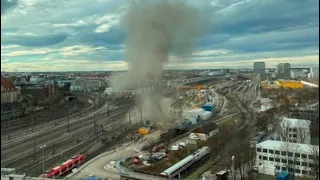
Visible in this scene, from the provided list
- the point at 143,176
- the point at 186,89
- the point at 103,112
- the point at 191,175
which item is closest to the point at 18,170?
the point at 143,176

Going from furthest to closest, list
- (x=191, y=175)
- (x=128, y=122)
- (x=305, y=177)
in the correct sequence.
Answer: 1. (x=128, y=122)
2. (x=191, y=175)
3. (x=305, y=177)

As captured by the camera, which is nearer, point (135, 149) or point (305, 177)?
point (305, 177)

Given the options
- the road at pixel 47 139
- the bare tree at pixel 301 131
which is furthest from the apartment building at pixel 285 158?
the road at pixel 47 139

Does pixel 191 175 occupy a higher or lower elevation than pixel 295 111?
lower

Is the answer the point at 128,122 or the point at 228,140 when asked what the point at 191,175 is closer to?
the point at 228,140

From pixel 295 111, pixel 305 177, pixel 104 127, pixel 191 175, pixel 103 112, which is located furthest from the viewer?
pixel 103 112

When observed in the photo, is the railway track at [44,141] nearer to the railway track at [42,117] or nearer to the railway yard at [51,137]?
the railway yard at [51,137]

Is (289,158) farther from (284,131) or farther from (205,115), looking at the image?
(205,115)
